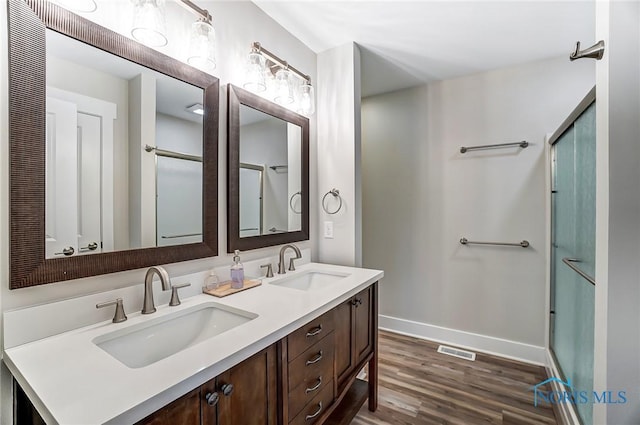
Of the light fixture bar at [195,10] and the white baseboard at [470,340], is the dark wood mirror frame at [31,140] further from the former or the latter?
the white baseboard at [470,340]

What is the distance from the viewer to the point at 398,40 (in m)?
2.02

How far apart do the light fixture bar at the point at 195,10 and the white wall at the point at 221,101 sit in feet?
0.19

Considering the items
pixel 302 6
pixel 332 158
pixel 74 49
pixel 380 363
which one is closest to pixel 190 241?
pixel 74 49

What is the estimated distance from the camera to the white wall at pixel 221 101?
0.83 meters

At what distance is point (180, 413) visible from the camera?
689 mm

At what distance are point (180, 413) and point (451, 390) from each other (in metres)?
1.88

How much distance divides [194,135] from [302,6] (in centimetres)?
103

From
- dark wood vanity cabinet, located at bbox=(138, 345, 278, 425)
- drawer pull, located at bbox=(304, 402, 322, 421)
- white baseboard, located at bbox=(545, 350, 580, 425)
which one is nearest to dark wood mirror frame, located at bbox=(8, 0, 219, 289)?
dark wood vanity cabinet, located at bbox=(138, 345, 278, 425)

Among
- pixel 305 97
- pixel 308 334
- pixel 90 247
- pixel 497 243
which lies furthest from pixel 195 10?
pixel 497 243

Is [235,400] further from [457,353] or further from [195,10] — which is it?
[457,353]

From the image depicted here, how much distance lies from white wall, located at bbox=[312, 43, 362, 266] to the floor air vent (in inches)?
46.7

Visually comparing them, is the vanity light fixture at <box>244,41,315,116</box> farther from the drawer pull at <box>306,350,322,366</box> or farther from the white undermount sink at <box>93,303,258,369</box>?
the drawer pull at <box>306,350,322,366</box>

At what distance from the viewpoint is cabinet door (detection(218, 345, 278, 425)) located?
80cm

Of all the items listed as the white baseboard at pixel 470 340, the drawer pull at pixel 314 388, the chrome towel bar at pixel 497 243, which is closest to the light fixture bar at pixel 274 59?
the drawer pull at pixel 314 388
